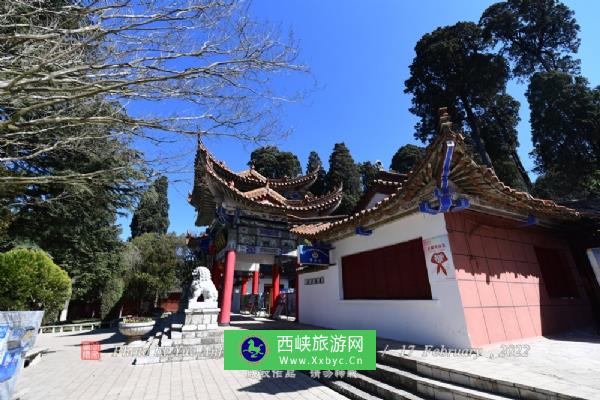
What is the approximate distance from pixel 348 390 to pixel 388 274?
9.38 feet

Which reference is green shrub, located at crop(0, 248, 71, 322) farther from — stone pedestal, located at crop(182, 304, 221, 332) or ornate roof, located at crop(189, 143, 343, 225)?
stone pedestal, located at crop(182, 304, 221, 332)

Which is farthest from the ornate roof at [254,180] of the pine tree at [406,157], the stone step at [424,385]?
the pine tree at [406,157]

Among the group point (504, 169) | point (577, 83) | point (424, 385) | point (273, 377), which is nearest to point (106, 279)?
point (273, 377)

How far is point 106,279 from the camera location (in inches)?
860

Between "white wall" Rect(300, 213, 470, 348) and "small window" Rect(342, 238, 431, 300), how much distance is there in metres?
0.15

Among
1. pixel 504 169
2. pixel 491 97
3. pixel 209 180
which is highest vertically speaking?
pixel 491 97

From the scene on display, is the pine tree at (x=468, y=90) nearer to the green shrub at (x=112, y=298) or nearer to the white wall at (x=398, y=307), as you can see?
the white wall at (x=398, y=307)

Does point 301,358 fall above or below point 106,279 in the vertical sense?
below

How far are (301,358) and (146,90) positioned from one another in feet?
15.9

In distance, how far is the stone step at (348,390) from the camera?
445 centimetres

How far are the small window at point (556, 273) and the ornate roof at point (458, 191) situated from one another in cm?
101

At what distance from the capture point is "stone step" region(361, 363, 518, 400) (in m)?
3.43

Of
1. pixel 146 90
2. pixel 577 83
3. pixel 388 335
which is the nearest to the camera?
pixel 146 90

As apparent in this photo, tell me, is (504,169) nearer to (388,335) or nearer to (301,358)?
(388,335)
